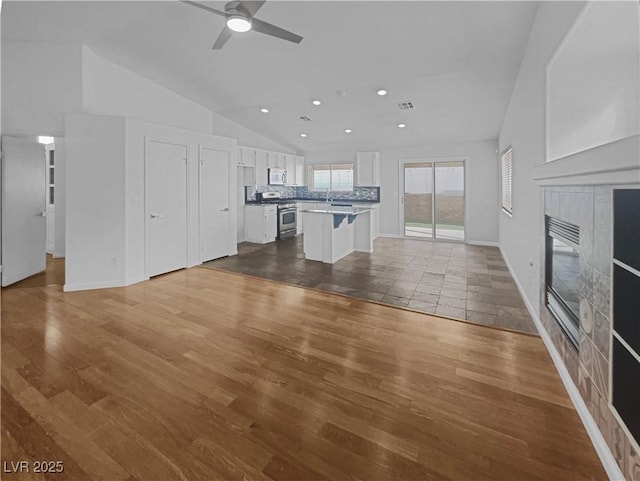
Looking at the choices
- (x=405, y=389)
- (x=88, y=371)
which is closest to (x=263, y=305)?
(x=88, y=371)

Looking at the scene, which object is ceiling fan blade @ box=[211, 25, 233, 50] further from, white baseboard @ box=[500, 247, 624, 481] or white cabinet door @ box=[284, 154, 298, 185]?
white cabinet door @ box=[284, 154, 298, 185]

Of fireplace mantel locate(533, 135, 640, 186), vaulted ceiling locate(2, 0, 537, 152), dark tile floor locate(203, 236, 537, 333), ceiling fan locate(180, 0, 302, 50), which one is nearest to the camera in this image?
fireplace mantel locate(533, 135, 640, 186)

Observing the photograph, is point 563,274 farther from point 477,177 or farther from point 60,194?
point 60,194

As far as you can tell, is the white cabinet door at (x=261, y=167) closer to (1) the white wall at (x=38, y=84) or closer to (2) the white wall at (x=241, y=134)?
(2) the white wall at (x=241, y=134)

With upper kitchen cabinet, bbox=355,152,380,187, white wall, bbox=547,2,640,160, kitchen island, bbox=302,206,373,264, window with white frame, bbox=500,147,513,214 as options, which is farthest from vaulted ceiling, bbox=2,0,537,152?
kitchen island, bbox=302,206,373,264

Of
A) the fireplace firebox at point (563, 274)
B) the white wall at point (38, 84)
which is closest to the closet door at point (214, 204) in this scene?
the white wall at point (38, 84)

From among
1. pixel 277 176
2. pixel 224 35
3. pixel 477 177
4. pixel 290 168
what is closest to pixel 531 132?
pixel 224 35

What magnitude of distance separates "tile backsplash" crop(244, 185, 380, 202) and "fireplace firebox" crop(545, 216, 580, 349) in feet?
20.7

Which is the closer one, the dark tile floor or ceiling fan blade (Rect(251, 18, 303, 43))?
ceiling fan blade (Rect(251, 18, 303, 43))

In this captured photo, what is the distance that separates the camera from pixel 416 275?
15.9ft

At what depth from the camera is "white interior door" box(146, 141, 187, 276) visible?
4.76 m

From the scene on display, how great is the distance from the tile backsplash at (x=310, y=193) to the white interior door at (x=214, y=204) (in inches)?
80.8

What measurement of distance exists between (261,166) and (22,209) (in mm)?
4707

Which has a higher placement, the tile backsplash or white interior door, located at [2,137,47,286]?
the tile backsplash
